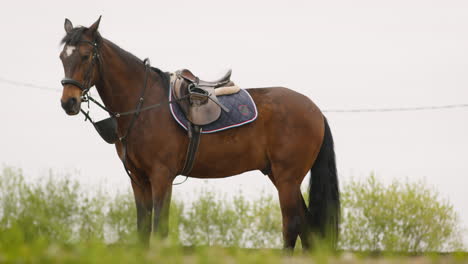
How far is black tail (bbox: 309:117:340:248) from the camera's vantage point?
8.72m

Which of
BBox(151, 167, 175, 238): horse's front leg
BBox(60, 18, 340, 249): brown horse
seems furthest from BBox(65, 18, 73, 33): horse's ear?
BBox(151, 167, 175, 238): horse's front leg

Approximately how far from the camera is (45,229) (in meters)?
8.70

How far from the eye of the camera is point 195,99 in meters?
8.28

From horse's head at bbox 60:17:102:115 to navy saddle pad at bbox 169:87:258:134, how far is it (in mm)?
1189

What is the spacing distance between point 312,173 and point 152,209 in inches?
102

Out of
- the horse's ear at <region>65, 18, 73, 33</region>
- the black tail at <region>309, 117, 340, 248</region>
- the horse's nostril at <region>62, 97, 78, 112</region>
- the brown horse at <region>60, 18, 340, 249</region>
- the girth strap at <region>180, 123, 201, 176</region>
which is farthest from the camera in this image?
the black tail at <region>309, 117, 340, 248</region>

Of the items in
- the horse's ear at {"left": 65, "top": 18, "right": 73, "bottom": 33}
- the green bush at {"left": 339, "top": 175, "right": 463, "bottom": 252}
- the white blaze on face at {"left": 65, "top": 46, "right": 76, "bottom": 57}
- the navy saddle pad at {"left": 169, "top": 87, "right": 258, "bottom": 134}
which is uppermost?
the horse's ear at {"left": 65, "top": 18, "right": 73, "bottom": 33}

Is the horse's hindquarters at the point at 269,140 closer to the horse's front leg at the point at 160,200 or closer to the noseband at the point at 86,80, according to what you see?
the horse's front leg at the point at 160,200

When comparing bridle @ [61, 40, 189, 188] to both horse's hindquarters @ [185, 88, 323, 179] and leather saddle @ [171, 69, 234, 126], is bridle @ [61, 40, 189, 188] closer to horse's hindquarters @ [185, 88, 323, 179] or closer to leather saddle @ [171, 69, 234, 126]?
leather saddle @ [171, 69, 234, 126]

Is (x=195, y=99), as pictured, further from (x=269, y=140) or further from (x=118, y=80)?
(x=269, y=140)

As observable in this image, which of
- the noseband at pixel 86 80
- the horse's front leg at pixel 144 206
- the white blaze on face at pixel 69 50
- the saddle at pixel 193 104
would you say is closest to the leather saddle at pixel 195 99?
the saddle at pixel 193 104

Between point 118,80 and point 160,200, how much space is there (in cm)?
173

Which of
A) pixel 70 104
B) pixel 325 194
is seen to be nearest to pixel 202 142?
Answer: pixel 70 104

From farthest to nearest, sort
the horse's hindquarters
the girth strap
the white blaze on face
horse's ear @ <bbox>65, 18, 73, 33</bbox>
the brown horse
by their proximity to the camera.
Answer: the horse's hindquarters → the girth strap → horse's ear @ <bbox>65, 18, 73, 33</bbox> → the brown horse → the white blaze on face
